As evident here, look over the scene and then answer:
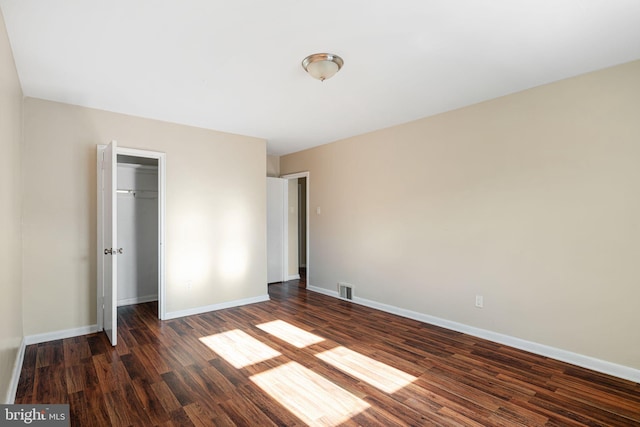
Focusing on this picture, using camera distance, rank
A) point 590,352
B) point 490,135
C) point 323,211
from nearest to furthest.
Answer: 1. point 590,352
2. point 490,135
3. point 323,211

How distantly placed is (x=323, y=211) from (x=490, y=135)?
2.82 metres

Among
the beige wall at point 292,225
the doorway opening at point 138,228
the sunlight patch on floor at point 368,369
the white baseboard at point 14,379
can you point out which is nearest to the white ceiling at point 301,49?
the doorway opening at point 138,228

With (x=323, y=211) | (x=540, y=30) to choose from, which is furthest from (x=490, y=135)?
(x=323, y=211)

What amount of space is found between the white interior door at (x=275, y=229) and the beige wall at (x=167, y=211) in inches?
42.0

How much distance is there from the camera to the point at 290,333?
3535 millimetres

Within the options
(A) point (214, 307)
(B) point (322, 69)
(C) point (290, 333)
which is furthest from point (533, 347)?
(A) point (214, 307)

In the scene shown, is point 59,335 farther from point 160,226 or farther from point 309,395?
point 309,395

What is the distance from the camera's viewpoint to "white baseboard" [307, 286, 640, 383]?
257 centimetres

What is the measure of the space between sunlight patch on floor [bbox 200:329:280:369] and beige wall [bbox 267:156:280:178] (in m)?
3.43

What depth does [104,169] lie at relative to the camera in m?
3.52

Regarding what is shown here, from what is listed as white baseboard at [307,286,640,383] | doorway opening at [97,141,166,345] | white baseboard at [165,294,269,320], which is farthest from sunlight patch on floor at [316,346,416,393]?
doorway opening at [97,141,166,345]

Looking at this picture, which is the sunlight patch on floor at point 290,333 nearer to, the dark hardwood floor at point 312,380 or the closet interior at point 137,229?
the dark hardwood floor at point 312,380

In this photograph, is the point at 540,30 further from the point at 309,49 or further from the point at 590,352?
the point at 590,352

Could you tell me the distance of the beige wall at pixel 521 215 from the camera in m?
2.60
